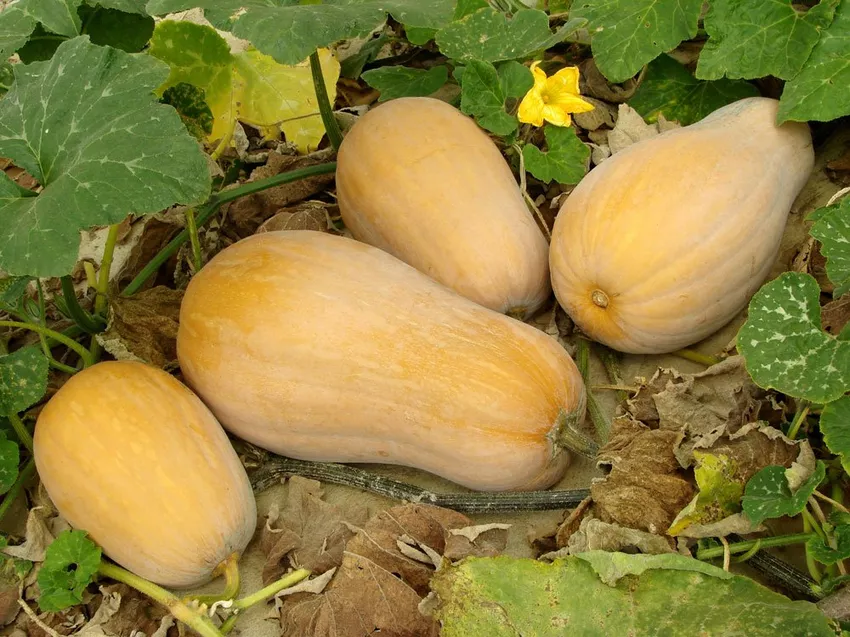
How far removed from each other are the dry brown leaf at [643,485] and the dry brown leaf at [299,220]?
84 cm

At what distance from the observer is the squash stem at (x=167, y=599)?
4.77ft

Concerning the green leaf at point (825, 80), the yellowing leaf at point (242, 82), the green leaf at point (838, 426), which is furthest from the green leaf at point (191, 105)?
the green leaf at point (838, 426)

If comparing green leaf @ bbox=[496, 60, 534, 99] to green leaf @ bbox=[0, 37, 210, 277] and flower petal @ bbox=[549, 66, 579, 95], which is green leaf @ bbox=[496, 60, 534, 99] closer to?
flower petal @ bbox=[549, 66, 579, 95]

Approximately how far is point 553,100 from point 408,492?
845 mm

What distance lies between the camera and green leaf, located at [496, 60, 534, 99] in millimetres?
1836

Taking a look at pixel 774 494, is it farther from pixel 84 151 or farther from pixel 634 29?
pixel 84 151

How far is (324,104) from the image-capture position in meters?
1.96

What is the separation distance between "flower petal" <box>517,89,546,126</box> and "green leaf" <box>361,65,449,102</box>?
0.30 meters

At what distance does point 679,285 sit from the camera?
5.20 feet

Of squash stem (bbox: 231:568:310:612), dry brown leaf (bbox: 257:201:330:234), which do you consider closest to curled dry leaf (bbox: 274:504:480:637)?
squash stem (bbox: 231:568:310:612)

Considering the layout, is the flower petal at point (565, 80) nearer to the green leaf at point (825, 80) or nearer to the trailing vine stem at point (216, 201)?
the green leaf at point (825, 80)

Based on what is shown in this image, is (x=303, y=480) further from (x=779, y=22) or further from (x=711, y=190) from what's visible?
(x=779, y=22)

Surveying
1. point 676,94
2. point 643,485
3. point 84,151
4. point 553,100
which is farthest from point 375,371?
point 676,94

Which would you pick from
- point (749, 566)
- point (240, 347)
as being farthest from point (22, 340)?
point (749, 566)
